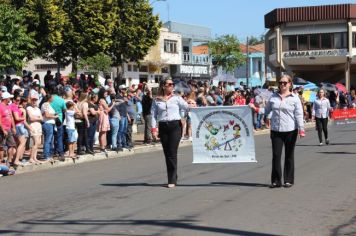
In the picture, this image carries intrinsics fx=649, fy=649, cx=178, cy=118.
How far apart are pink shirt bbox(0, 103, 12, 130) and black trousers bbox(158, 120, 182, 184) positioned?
15.6 ft

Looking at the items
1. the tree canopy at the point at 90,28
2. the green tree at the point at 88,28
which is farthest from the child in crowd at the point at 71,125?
the green tree at the point at 88,28

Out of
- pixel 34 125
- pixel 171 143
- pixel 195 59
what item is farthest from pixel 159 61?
pixel 171 143

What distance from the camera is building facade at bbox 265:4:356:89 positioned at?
65062 millimetres

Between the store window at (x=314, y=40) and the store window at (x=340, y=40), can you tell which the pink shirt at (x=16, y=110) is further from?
the store window at (x=314, y=40)

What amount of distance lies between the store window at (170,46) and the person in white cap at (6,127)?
2121 inches

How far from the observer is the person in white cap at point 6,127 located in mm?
14742

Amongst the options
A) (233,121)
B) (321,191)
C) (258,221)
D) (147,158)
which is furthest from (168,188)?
(147,158)

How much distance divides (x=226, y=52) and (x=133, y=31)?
35.0 meters

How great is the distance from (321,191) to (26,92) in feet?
39.8

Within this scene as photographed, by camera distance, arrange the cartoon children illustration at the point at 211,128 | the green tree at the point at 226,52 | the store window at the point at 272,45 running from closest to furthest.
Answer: the cartoon children illustration at the point at 211,128
the store window at the point at 272,45
the green tree at the point at 226,52

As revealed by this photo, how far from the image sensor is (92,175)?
1422 cm

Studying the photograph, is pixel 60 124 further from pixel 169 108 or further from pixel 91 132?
pixel 169 108

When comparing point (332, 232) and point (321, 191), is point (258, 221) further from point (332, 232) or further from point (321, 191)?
point (321, 191)

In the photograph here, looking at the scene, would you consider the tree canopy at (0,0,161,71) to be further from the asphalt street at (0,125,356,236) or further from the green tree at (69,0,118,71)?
the asphalt street at (0,125,356,236)
